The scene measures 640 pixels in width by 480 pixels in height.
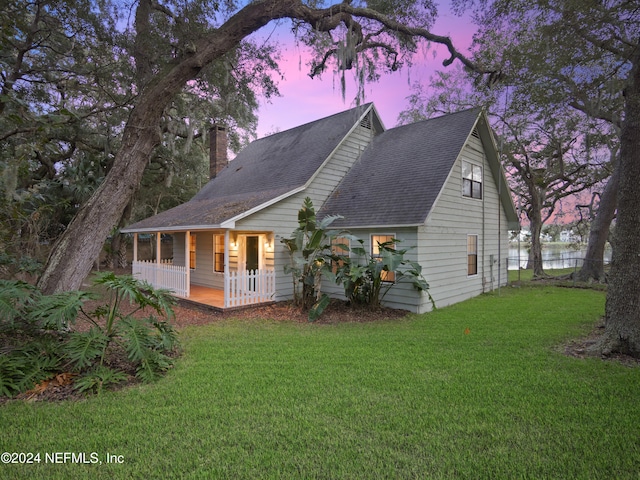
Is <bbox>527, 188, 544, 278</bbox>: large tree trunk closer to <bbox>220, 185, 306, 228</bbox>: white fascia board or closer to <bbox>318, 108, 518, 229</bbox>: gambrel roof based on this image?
<bbox>318, 108, 518, 229</bbox>: gambrel roof

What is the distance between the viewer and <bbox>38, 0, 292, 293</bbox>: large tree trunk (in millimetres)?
5566

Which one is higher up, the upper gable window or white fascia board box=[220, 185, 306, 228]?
the upper gable window

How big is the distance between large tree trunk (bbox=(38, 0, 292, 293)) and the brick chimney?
11.3 m

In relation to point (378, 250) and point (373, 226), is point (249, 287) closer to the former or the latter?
point (378, 250)

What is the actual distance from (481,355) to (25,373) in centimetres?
637

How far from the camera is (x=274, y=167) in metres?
13.7

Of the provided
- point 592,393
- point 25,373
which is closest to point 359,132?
point 592,393

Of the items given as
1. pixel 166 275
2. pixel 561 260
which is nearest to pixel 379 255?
pixel 166 275

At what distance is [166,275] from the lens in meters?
12.0

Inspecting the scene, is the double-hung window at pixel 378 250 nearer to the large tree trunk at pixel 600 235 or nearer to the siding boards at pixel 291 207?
the siding boards at pixel 291 207

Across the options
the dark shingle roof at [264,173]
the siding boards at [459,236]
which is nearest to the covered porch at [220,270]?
the dark shingle roof at [264,173]

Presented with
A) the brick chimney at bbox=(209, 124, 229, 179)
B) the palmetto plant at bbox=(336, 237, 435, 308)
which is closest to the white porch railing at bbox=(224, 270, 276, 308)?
the palmetto plant at bbox=(336, 237, 435, 308)

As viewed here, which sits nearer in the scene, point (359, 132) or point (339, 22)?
point (339, 22)

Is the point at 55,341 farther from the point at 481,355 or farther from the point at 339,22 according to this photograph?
the point at 339,22
